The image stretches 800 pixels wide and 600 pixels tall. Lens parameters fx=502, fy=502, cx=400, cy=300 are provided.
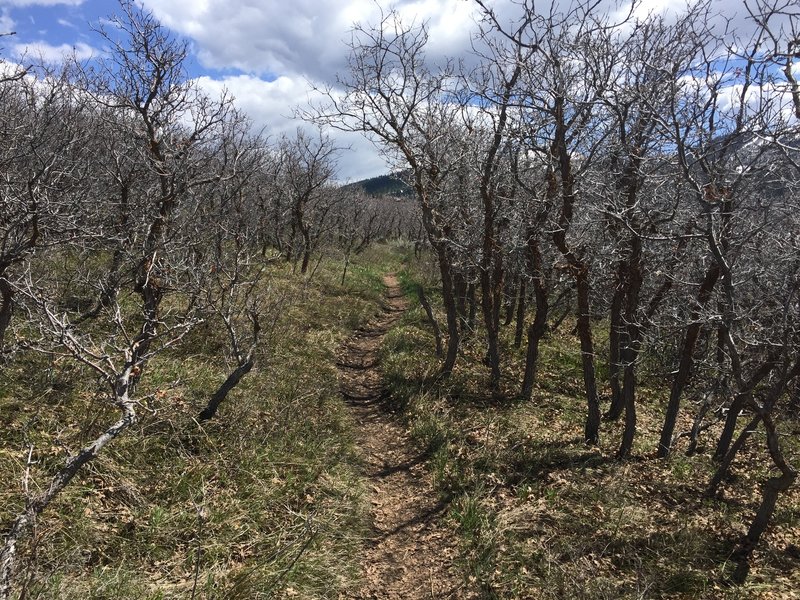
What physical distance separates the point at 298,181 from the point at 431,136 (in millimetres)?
13928

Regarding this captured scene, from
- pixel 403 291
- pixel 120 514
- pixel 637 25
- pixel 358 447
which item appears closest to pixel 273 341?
pixel 358 447

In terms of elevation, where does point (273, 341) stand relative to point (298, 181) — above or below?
below

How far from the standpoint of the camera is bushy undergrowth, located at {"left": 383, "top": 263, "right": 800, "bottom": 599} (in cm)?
488

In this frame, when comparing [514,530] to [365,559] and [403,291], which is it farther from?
[403,291]

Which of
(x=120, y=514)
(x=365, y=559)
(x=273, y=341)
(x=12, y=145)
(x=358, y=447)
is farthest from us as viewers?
(x=273, y=341)

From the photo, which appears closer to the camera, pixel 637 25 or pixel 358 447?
pixel 637 25

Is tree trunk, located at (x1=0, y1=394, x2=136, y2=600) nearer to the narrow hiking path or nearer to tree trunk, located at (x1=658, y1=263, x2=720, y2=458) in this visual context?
the narrow hiking path

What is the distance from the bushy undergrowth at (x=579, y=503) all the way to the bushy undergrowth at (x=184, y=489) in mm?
1462

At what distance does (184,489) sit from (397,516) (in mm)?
2508

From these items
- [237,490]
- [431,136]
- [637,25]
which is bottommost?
[237,490]

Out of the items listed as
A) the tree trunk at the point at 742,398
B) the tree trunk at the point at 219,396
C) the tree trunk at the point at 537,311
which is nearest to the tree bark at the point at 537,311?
the tree trunk at the point at 537,311

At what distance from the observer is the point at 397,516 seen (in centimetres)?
620

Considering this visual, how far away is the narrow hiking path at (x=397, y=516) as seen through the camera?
5.03 meters

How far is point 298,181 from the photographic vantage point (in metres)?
22.4
